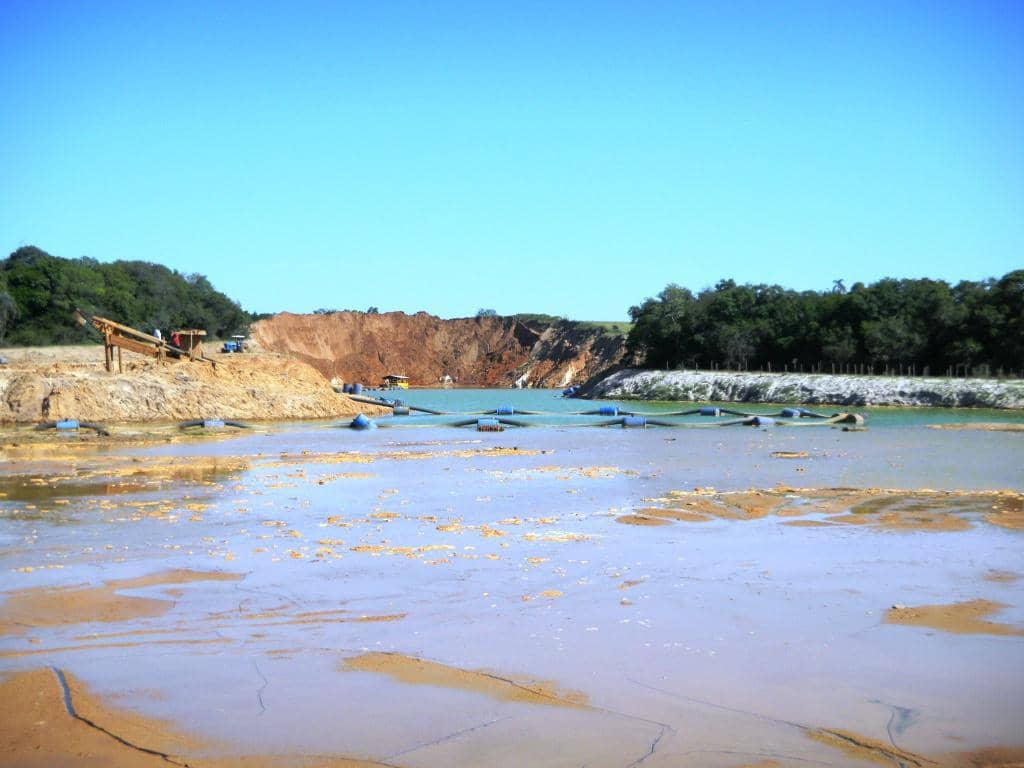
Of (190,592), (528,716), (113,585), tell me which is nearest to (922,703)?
(528,716)

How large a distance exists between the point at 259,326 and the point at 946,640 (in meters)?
137

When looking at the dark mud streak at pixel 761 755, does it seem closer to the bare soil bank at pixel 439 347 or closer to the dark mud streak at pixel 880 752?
the dark mud streak at pixel 880 752

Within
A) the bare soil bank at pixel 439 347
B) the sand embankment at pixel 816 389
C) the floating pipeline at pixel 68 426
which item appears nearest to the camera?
the floating pipeline at pixel 68 426

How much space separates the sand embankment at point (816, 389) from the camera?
56.0 m

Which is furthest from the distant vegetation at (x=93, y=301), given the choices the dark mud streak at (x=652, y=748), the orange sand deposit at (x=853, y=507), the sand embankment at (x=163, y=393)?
the dark mud streak at (x=652, y=748)

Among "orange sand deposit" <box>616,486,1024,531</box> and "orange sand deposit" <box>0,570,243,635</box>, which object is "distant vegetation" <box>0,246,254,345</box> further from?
"orange sand deposit" <box>0,570,243,635</box>

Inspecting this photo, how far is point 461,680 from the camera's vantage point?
7469 mm

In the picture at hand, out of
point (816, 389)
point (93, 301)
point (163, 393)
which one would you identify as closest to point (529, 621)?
point (163, 393)

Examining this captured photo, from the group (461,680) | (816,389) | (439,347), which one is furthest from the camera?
(439,347)

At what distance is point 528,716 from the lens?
672 centimetres

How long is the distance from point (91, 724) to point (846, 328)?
2782 inches

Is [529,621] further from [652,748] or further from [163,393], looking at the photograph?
[163,393]

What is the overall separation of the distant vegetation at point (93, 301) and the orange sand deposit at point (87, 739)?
2875 inches

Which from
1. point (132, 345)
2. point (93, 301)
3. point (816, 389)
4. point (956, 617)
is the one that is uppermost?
point (93, 301)
